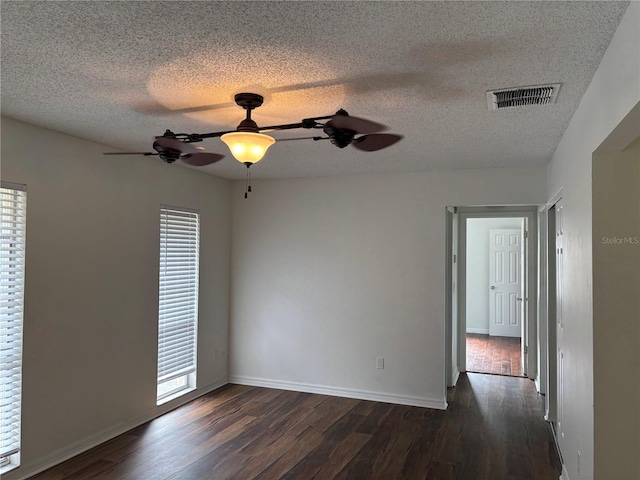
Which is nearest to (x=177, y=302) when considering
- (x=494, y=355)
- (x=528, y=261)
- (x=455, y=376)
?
(x=455, y=376)

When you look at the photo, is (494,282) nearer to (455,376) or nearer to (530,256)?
(530,256)

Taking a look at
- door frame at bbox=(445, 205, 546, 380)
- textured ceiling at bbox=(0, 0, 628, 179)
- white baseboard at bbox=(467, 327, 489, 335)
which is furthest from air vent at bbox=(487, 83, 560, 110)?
white baseboard at bbox=(467, 327, 489, 335)

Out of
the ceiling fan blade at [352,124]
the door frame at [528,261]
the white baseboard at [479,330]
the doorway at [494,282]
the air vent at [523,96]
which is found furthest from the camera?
the white baseboard at [479,330]

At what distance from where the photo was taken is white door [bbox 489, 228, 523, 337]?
27.9 ft

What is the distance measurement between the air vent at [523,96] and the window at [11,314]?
3.23m

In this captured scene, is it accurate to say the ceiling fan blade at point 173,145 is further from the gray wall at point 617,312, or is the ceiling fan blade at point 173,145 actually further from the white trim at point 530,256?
the white trim at point 530,256

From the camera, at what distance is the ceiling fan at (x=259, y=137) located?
2156 mm

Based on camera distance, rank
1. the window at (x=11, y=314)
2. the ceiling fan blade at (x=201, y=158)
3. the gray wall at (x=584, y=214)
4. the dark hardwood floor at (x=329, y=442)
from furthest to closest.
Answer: the dark hardwood floor at (x=329, y=442) < the window at (x=11, y=314) < the ceiling fan blade at (x=201, y=158) < the gray wall at (x=584, y=214)

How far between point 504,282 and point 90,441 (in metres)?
7.38

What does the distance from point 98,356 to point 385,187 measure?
11.0 ft

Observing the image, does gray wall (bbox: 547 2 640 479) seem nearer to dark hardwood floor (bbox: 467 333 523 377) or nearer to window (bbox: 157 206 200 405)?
dark hardwood floor (bbox: 467 333 523 377)

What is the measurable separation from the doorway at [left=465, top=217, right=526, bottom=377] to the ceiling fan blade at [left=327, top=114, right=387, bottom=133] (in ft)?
21.9

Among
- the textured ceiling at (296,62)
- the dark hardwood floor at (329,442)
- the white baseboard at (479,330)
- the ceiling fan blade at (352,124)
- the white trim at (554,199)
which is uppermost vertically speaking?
the textured ceiling at (296,62)

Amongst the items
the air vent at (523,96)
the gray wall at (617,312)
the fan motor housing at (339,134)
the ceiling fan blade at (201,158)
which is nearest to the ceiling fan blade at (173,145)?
the ceiling fan blade at (201,158)
